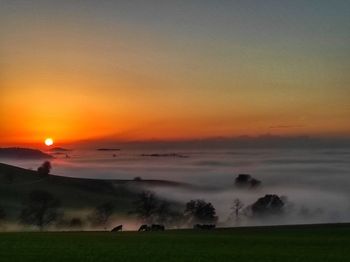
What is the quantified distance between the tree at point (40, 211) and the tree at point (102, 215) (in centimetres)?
868

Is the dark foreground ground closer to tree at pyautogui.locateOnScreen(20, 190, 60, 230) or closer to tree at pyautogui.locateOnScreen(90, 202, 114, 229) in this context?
tree at pyautogui.locateOnScreen(20, 190, 60, 230)

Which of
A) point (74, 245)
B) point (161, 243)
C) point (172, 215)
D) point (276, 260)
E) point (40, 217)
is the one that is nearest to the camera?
point (276, 260)

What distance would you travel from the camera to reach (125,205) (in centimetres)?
18650

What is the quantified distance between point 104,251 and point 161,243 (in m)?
7.85

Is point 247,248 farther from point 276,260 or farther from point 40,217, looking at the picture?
point 40,217

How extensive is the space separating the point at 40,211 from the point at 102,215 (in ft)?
69.0

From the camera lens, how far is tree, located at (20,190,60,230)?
419 ft

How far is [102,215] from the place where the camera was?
502 feet

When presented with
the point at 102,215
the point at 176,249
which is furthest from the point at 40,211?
the point at 176,249

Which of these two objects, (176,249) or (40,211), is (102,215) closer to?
(40,211)

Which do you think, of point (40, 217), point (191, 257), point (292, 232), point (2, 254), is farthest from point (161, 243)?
point (40, 217)

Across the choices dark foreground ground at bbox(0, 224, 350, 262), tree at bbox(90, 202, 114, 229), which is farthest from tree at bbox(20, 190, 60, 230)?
dark foreground ground at bbox(0, 224, 350, 262)

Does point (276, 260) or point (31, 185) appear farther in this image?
point (31, 185)

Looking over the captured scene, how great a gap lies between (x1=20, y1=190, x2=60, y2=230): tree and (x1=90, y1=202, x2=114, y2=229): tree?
342 inches
